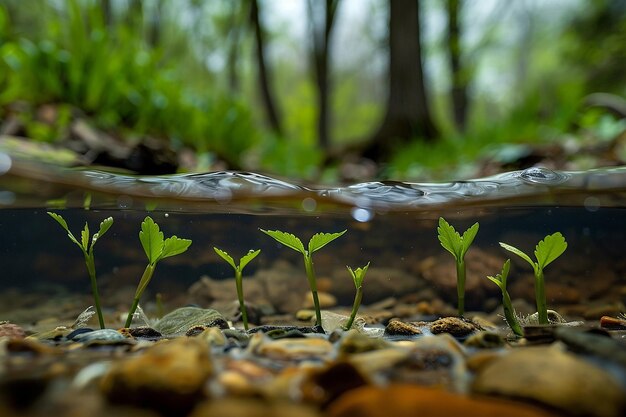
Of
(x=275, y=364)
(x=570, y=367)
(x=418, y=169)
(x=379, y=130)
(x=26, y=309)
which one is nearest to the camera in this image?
(x=570, y=367)

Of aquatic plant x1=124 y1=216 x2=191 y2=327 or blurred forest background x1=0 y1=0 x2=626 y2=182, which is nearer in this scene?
aquatic plant x1=124 y1=216 x2=191 y2=327

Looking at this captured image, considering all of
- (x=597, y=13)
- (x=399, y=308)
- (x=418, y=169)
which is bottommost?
(x=399, y=308)

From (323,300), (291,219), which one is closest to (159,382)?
(291,219)

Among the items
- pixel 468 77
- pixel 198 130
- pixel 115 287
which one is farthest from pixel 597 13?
pixel 115 287

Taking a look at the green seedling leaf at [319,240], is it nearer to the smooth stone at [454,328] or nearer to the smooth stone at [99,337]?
the smooth stone at [454,328]

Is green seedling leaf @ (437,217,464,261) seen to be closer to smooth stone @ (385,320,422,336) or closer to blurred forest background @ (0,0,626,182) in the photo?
smooth stone @ (385,320,422,336)

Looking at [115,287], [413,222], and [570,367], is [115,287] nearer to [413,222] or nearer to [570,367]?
[413,222]

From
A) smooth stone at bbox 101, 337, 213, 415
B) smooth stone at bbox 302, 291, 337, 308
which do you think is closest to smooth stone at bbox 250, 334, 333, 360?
smooth stone at bbox 101, 337, 213, 415

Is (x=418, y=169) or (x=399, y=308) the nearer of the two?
(x=399, y=308)
